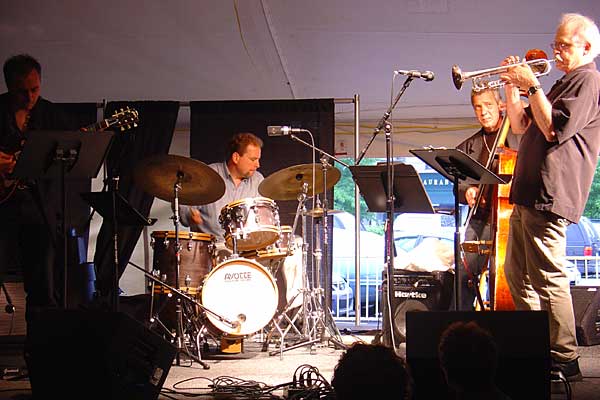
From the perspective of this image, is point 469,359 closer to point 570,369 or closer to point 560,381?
point 560,381

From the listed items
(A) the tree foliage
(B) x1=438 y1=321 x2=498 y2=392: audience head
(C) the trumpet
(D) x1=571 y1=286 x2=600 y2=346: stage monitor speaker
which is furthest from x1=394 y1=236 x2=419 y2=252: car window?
(B) x1=438 y1=321 x2=498 y2=392: audience head

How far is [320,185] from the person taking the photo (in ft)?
19.0

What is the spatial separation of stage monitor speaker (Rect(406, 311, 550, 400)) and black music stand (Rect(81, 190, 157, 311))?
210 cm

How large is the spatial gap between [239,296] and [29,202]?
1654 mm

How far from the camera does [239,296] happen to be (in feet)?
17.0

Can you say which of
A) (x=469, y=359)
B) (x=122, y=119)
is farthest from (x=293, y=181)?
(x=469, y=359)

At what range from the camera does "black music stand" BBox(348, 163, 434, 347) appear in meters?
4.41

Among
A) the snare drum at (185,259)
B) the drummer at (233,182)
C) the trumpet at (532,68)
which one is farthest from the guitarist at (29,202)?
the trumpet at (532,68)

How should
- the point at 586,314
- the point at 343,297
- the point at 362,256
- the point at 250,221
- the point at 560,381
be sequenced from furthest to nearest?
1. the point at 343,297
2. the point at 362,256
3. the point at 586,314
4. the point at 250,221
5. the point at 560,381

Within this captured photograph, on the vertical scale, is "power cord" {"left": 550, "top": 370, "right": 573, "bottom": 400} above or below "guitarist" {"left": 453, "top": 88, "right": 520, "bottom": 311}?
below

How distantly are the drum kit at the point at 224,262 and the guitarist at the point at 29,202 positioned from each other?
0.82 m

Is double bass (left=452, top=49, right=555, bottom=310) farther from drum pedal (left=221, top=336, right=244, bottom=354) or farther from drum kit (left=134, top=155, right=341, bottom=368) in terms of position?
drum pedal (left=221, top=336, right=244, bottom=354)

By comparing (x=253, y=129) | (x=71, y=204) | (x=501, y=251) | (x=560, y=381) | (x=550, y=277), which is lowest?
(x=560, y=381)

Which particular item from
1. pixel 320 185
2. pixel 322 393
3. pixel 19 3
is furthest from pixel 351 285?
pixel 322 393
